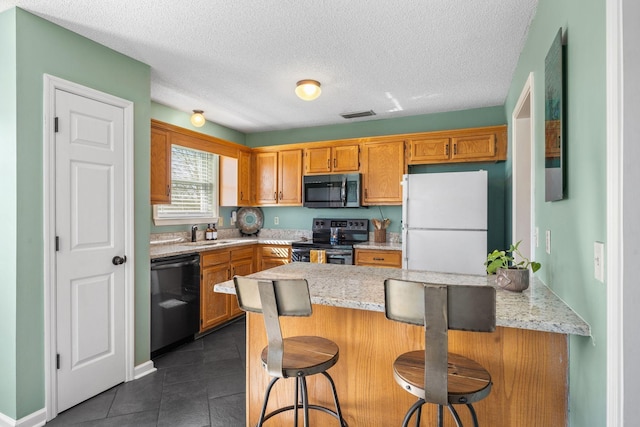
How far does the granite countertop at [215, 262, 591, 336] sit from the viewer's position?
3.81 feet

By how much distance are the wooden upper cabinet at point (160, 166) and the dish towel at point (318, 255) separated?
1.67 m

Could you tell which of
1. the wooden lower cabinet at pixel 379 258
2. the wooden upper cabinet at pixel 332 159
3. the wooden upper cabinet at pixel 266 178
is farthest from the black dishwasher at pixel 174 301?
the wooden upper cabinet at pixel 332 159

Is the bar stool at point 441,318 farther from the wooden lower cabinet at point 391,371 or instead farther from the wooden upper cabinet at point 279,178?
the wooden upper cabinet at point 279,178

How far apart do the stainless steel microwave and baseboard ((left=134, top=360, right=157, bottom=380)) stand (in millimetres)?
2527

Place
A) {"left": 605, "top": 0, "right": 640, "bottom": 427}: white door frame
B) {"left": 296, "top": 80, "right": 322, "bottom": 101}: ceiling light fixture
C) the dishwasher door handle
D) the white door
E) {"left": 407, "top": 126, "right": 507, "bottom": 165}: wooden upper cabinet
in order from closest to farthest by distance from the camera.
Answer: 1. {"left": 605, "top": 0, "right": 640, "bottom": 427}: white door frame
2. the white door
3. the dishwasher door handle
4. {"left": 296, "top": 80, "right": 322, "bottom": 101}: ceiling light fixture
5. {"left": 407, "top": 126, "right": 507, "bottom": 165}: wooden upper cabinet

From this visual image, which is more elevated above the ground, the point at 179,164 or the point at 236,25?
the point at 236,25

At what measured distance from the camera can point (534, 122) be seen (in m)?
2.00

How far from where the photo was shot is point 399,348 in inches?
62.8

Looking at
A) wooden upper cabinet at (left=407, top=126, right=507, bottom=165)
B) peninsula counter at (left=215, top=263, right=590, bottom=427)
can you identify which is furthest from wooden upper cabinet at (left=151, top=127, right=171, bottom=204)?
wooden upper cabinet at (left=407, top=126, right=507, bottom=165)

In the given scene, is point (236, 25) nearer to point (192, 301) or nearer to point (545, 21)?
point (545, 21)

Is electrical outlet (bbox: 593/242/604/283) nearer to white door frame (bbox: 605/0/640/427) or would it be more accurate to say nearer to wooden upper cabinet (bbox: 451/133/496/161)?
white door frame (bbox: 605/0/640/427)

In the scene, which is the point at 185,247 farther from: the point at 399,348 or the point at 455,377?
the point at 455,377

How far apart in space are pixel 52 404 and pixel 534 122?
11.1 feet

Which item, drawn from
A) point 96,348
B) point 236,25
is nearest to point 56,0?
point 236,25
